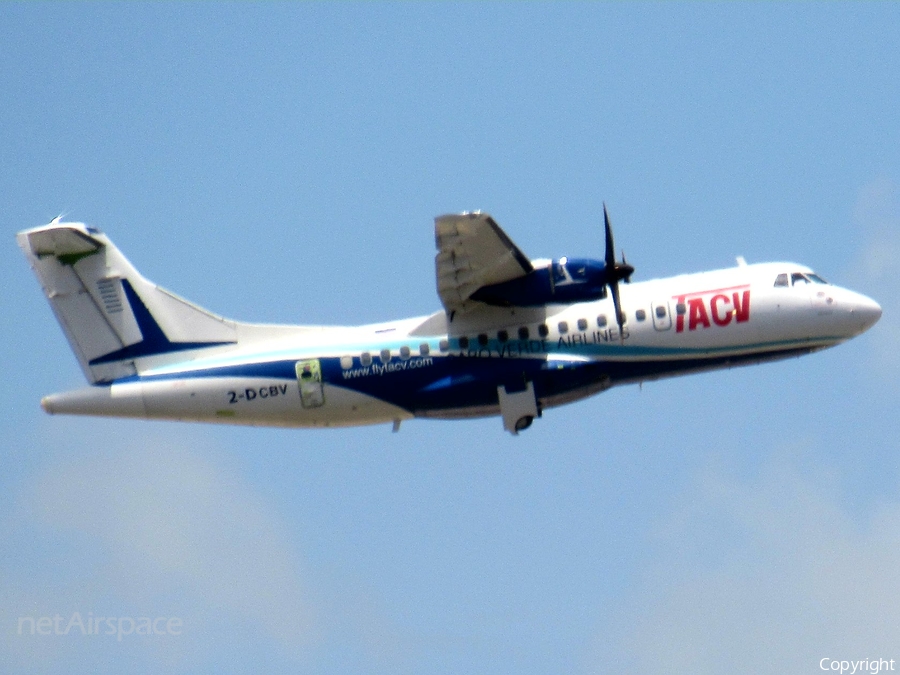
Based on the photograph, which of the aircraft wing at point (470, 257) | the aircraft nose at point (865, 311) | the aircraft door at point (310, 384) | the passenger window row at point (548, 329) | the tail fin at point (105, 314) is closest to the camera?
the aircraft wing at point (470, 257)

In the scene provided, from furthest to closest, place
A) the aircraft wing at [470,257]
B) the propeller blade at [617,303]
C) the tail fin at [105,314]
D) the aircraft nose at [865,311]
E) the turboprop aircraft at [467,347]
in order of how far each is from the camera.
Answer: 1. the tail fin at [105,314]
2. the aircraft nose at [865,311]
3. the turboprop aircraft at [467,347]
4. the propeller blade at [617,303]
5. the aircraft wing at [470,257]

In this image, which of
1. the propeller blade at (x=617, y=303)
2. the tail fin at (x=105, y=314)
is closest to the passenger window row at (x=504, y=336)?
the propeller blade at (x=617, y=303)

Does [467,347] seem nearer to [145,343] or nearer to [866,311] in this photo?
[145,343]

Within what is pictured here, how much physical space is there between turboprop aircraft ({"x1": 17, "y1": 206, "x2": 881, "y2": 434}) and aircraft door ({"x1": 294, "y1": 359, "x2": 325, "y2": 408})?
28 millimetres

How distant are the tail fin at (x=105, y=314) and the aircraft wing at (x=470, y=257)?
482 cm

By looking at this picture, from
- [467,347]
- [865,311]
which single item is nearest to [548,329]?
[467,347]

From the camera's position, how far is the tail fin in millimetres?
27016

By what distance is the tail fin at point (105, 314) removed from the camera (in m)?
27.0

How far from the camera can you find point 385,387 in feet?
86.2

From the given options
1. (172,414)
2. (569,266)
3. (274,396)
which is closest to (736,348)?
(569,266)

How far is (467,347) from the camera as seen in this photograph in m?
26.2

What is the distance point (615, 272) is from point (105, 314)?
10532 millimetres

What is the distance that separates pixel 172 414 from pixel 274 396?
2131 millimetres

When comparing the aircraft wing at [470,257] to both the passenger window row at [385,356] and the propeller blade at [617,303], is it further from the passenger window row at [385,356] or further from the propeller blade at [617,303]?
the propeller blade at [617,303]
